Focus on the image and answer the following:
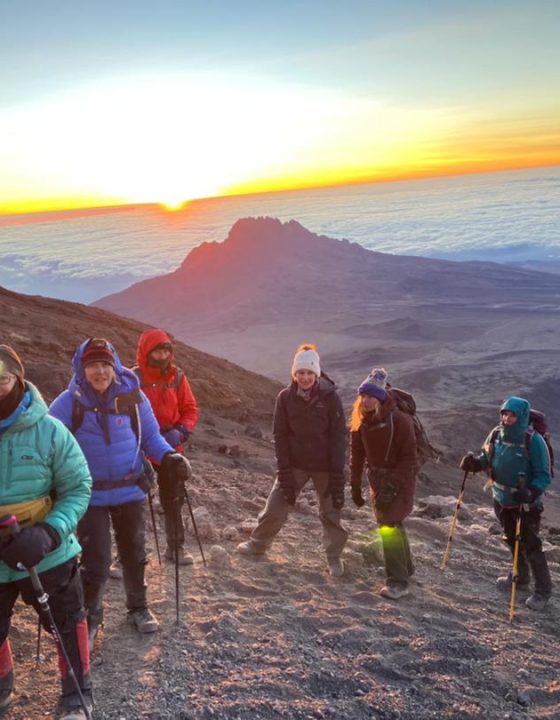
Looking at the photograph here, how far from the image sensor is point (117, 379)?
394cm

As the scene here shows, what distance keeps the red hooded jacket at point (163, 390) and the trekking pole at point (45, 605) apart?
235 cm

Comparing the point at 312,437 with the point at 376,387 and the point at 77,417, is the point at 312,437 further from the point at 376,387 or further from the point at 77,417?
the point at 77,417

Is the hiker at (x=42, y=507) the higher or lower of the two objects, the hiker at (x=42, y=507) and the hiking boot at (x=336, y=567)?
the higher

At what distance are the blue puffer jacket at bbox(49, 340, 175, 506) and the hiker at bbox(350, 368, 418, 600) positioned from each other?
2.06 metres

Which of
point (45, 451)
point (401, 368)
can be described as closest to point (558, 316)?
point (401, 368)

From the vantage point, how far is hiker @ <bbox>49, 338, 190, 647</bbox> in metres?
3.86

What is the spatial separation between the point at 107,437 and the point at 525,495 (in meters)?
3.93

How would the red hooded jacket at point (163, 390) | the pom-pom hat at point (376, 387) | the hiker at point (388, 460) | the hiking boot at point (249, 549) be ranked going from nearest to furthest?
1. the pom-pom hat at point (376, 387)
2. the hiker at point (388, 460)
3. the red hooded jacket at point (163, 390)
4. the hiking boot at point (249, 549)

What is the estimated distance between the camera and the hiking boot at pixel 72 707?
329cm

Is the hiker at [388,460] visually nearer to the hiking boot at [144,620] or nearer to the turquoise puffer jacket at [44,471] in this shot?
the hiking boot at [144,620]

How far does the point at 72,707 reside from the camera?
3316mm

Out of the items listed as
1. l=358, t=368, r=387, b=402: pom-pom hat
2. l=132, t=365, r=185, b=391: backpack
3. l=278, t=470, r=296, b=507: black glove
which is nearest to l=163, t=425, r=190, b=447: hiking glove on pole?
l=132, t=365, r=185, b=391: backpack

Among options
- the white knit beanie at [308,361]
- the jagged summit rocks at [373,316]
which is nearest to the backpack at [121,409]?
the white knit beanie at [308,361]

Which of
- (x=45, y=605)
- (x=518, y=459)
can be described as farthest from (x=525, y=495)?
(x=45, y=605)
